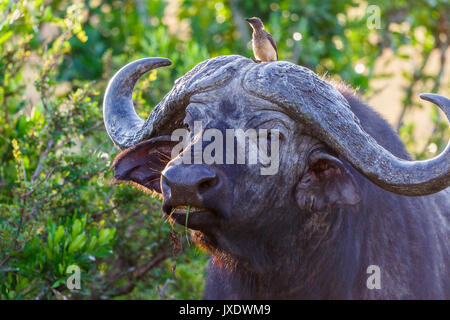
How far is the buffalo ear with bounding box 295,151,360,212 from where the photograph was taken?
12.0 feet

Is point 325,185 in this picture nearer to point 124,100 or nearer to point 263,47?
point 263,47

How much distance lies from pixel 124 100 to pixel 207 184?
4.37 ft

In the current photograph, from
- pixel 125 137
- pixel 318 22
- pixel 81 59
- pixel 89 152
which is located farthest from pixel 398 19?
pixel 125 137

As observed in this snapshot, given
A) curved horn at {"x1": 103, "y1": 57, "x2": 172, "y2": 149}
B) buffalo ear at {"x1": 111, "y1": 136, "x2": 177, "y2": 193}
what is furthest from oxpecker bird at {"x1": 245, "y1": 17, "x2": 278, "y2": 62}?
buffalo ear at {"x1": 111, "y1": 136, "x2": 177, "y2": 193}

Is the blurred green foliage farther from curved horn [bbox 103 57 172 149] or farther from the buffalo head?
curved horn [bbox 103 57 172 149]

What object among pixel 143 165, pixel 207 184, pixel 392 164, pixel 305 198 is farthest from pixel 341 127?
pixel 143 165

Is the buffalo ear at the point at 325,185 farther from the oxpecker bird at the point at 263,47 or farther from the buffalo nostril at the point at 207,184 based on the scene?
the oxpecker bird at the point at 263,47

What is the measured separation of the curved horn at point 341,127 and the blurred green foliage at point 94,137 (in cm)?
97

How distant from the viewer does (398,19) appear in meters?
9.82

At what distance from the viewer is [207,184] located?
345 centimetres

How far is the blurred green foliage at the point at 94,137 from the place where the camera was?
4914 millimetres
